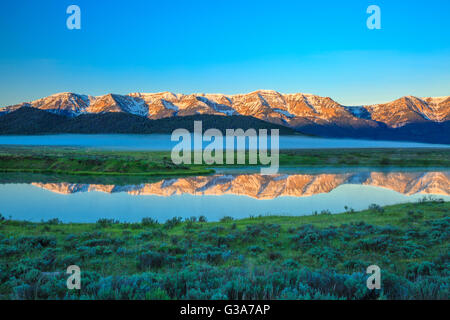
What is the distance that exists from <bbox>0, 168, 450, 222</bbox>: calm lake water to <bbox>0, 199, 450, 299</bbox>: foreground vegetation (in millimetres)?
5413

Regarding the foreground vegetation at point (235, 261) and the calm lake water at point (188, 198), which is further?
the calm lake water at point (188, 198)

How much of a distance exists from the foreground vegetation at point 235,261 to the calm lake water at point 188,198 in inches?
213

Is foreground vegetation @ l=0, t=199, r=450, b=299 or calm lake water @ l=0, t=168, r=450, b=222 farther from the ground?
foreground vegetation @ l=0, t=199, r=450, b=299

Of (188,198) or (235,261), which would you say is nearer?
(235,261)

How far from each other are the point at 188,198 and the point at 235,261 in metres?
19.2

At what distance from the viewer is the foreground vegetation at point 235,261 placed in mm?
5625

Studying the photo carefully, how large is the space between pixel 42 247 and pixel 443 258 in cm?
1177

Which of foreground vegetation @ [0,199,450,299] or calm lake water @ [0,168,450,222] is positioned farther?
calm lake water @ [0,168,450,222]

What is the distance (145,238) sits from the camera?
12.3 meters

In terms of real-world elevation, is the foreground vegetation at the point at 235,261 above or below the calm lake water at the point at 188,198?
above

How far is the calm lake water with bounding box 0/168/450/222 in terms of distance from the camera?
21797 millimetres

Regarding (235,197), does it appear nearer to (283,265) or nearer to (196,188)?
(196,188)

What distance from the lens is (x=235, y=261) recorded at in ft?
29.6
